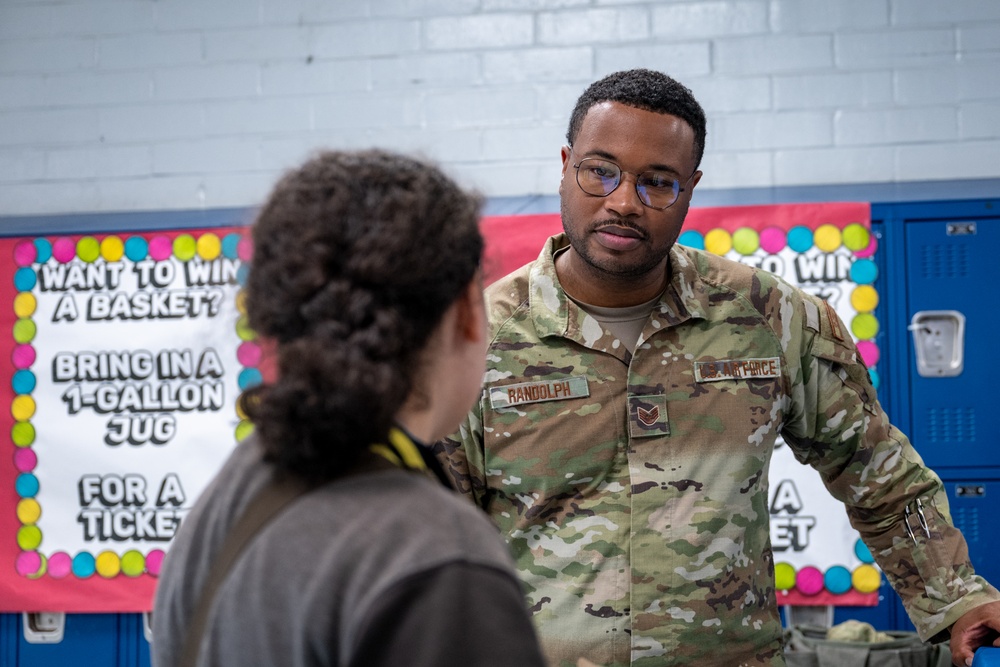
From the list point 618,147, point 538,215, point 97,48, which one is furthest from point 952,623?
point 97,48

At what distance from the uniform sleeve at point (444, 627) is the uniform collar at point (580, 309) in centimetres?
90

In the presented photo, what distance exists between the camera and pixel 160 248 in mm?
2725

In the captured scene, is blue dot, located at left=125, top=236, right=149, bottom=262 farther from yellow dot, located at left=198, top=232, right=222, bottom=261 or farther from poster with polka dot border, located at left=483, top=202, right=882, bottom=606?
poster with polka dot border, located at left=483, top=202, right=882, bottom=606

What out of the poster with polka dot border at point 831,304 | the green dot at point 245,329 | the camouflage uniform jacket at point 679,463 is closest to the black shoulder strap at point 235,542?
the green dot at point 245,329

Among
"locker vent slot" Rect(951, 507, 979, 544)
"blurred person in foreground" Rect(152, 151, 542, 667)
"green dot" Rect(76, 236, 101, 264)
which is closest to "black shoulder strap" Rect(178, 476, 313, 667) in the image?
"blurred person in foreground" Rect(152, 151, 542, 667)

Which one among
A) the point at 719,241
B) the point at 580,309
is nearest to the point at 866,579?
the point at 719,241

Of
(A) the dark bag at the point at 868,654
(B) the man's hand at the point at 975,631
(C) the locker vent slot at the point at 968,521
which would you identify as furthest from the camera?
(C) the locker vent slot at the point at 968,521

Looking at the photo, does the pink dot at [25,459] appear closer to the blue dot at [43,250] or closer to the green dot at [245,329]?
the blue dot at [43,250]

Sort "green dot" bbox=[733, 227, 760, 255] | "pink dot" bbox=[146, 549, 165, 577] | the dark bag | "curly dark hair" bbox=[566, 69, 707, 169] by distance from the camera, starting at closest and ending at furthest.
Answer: "curly dark hair" bbox=[566, 69, 707, 169]
the dark bag
"green dot" bbox=[733, 227, 760, 255]
"pink dot" bbox=[146, 549, 165, 577]

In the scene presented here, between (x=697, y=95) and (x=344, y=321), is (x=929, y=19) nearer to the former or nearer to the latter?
(x=697, y=95)

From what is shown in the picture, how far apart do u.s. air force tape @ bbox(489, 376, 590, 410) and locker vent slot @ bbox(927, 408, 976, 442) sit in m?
1.47

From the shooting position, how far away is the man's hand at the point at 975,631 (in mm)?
1309

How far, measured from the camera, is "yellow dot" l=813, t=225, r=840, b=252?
8.18ft

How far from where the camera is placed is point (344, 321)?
604 millimetres
